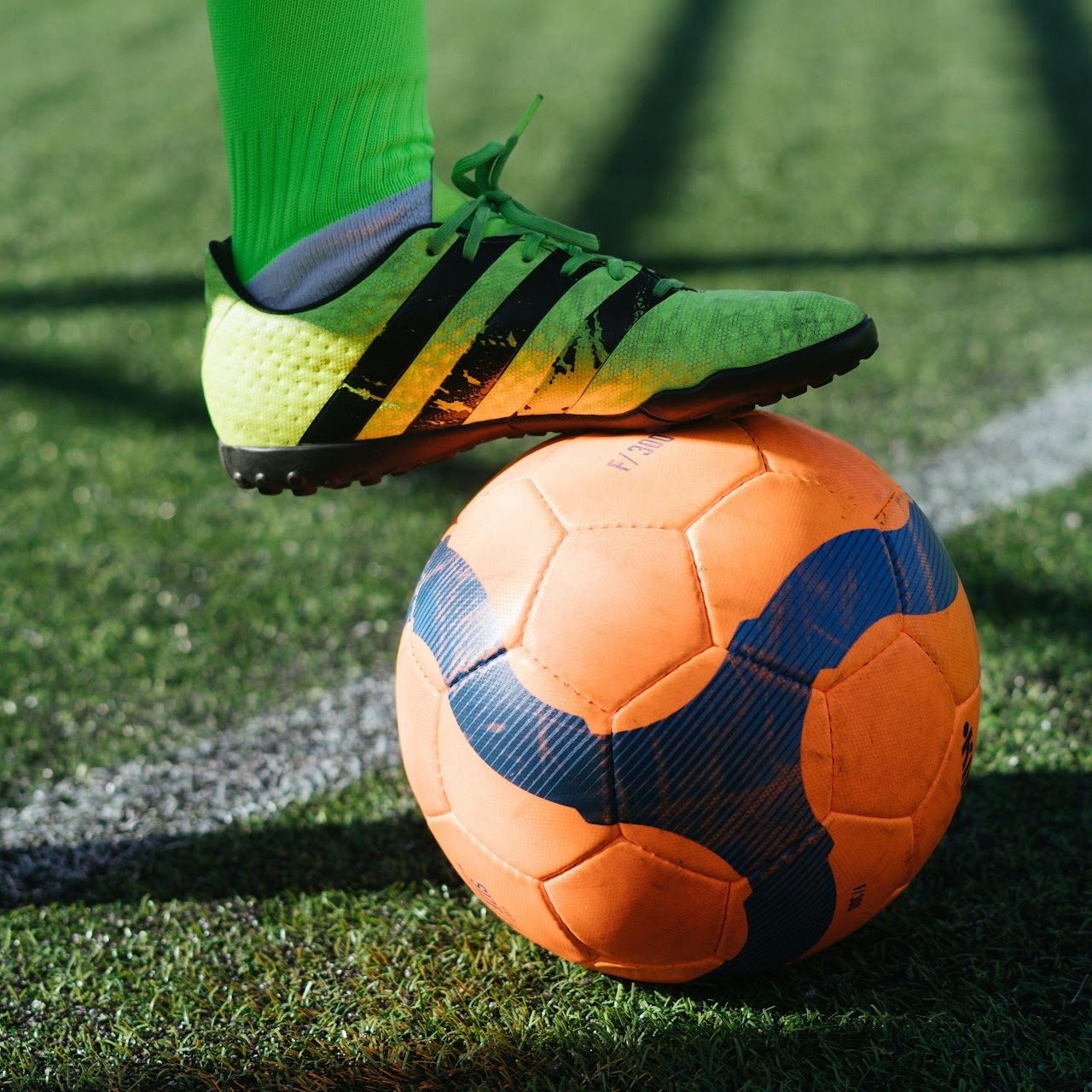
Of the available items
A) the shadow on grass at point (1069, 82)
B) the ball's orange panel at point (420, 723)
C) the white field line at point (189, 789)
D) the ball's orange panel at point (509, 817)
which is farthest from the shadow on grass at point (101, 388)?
the shadow on grass at point (1069, 82)

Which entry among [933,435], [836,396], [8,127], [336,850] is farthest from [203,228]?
[336,850]

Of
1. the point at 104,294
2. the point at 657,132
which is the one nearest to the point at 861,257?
the point at 657,132

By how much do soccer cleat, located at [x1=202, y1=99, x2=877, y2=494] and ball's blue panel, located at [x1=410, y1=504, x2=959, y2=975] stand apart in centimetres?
31

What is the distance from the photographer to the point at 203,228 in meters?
5.01

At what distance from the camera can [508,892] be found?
5.08ft

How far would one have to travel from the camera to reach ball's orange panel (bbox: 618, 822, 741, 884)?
142 cm

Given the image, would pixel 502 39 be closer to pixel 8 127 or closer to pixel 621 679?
pixel 8 127

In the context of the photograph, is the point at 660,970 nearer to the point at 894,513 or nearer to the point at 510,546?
the point at 510,546

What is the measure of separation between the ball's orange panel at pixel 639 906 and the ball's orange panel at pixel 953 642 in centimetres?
43

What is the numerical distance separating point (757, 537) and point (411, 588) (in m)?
1.35

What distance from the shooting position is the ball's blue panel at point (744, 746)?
141cm

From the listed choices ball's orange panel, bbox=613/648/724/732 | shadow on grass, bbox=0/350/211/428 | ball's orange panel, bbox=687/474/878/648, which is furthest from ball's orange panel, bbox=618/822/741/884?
shadow on grass, bbox=0/350/211/428

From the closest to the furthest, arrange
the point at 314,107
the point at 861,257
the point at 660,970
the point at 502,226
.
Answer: the point at 660,970
the point at 314,107
the point at 502,226
the point at 861,257

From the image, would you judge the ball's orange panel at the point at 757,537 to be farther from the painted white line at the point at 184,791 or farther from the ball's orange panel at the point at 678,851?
the painted white line at the point at 184,791
